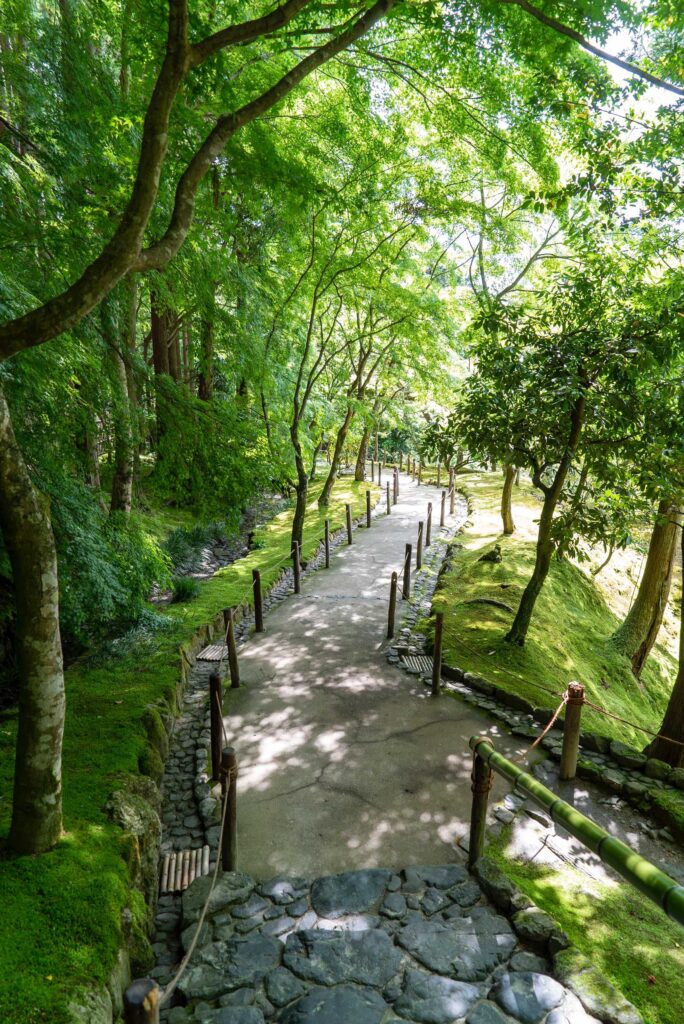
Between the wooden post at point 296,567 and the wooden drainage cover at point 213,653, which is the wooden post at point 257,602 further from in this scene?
the wooden post at point 296,567

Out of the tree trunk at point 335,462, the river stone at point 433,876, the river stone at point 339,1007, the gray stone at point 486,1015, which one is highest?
the tree trunk at point 335,462

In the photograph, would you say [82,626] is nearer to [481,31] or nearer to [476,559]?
[481,31]

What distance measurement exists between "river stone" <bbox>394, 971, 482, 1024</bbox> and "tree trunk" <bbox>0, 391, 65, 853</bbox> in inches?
97.3

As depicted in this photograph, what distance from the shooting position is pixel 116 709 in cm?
571

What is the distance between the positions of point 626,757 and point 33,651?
6.07 metres

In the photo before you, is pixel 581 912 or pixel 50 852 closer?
pixel 50 852

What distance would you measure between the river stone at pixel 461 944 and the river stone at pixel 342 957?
0.17 m

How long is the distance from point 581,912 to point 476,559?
10.2 metres

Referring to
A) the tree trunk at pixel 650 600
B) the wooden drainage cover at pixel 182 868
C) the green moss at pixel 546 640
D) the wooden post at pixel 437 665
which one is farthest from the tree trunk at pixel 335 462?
the wooden drainage cover at pixel 182 868

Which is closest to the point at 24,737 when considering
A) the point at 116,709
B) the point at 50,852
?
the point at 50,852

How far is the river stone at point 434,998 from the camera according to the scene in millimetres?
2938

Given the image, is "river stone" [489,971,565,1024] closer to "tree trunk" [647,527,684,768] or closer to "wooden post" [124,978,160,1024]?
"wooden post" [124,978,160,1024]

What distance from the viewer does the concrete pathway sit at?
14.9 feet

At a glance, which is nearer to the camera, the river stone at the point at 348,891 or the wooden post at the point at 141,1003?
the wooden post at the point at 141,1003
